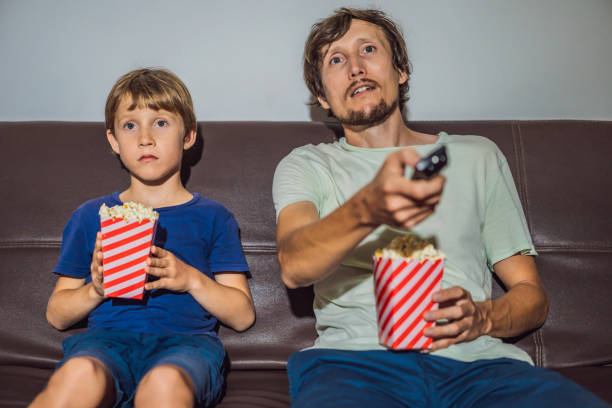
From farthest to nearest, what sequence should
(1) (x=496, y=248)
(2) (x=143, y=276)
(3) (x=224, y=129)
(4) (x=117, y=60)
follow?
(4) (x=117, y=60) → (3) (x=224, y=129) → (1) (x=496, y=248) → (2) (x=143, y=276)

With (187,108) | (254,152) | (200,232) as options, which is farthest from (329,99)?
(200,232)

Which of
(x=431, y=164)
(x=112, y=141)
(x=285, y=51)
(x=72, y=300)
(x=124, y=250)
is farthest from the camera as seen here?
(x=285, y=51)

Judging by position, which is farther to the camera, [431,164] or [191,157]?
[191,157]

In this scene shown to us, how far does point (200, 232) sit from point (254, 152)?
1.18ft

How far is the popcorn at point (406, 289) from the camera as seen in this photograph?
41.6 inches

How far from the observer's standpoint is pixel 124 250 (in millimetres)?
1331

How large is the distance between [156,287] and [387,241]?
64 cm

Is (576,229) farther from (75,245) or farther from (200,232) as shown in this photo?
(75,245)

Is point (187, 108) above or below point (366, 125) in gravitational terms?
above

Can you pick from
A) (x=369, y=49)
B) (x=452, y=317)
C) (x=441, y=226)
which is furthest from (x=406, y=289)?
(x=369, y=49)

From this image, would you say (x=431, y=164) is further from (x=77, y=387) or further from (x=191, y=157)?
(x=191, y=157)

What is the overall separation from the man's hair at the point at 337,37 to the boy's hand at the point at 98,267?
0.89 m

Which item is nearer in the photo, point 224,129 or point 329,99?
point 329,99

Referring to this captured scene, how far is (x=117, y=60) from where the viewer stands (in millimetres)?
2090
